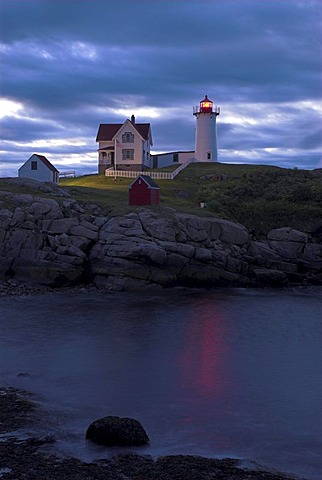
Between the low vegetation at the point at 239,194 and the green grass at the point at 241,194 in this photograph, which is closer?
the low vegetation at the point at 239,194

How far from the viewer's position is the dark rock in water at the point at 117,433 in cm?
1486

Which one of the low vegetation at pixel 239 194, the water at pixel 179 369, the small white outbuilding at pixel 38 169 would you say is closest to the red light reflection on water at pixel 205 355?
the water at pixel 179 369

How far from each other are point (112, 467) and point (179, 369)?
953 cm

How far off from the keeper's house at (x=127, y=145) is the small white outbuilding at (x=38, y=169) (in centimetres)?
1123

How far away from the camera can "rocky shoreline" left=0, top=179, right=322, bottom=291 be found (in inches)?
1534

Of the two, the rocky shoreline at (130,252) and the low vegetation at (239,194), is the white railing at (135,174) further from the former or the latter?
the rocky shoreline at (130,252)

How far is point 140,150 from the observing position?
72.2 meters

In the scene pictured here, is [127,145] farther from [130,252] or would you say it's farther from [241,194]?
[130,252]

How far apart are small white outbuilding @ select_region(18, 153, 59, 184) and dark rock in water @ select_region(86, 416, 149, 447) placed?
5015 cm

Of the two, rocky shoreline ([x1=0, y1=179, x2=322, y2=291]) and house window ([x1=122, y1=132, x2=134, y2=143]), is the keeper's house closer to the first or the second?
house window ([x1=122, y1=132, x2=134, y2=143])

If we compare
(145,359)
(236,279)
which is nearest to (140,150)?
(236,279)

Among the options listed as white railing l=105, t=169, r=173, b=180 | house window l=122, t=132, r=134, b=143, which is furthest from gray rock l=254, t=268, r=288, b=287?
house window l=122, t=132, r=134, b=143

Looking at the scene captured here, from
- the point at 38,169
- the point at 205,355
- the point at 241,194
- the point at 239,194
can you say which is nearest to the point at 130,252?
the point at 205,355

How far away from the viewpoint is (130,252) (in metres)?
39.1
